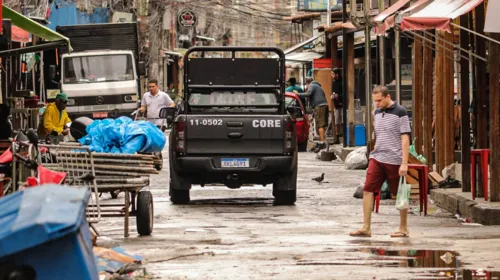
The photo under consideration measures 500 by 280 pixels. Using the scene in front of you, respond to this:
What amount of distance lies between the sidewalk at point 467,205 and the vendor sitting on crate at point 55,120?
8.95 meters

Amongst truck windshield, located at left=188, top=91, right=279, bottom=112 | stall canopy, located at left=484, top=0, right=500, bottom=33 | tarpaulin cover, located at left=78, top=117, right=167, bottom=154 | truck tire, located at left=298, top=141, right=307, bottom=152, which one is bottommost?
truck tire, located at left=298, top=141, right=307, bottom=152

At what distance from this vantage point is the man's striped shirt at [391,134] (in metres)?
15.2

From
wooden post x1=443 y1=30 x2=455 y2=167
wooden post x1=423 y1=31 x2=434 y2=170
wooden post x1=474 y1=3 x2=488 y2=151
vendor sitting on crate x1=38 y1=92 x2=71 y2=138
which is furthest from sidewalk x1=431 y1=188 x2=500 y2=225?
vendor sitting on crate x1=38 y1=92 x2=71 y2=138

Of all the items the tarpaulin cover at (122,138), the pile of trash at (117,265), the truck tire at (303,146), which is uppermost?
the tarpaulin cover at (122,138)

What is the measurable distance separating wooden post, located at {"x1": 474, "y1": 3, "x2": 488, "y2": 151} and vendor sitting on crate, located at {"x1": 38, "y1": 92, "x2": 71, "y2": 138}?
33.9 feet

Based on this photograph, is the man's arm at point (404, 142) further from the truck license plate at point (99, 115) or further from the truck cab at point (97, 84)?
the truck license plate at point (99, 115)

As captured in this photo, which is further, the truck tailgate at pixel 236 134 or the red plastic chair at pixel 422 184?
the truck tailgate at pixel 236 134

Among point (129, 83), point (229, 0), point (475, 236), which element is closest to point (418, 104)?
point (475, 236)

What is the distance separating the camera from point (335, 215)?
17922 millimetres

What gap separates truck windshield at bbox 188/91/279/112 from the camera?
20.3 meters

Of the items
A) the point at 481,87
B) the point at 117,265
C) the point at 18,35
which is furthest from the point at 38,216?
the point at 18,35

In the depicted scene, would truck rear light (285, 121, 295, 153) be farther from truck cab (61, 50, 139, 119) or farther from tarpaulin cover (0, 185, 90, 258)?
truck cab (61, 50, 139, 119)

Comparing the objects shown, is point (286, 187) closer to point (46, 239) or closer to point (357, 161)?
point (357, 161)

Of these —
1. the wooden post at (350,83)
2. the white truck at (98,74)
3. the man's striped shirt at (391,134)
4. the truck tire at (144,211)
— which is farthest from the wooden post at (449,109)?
the white truck at (98,74)
